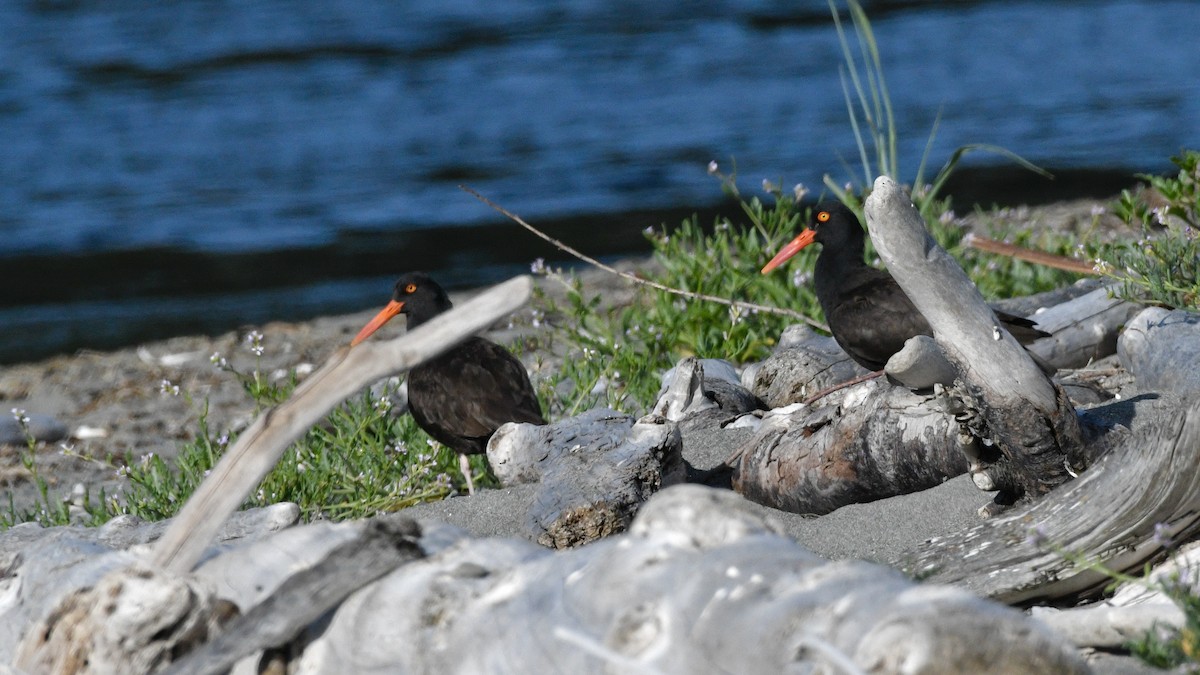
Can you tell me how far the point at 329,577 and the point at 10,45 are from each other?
22.5 m

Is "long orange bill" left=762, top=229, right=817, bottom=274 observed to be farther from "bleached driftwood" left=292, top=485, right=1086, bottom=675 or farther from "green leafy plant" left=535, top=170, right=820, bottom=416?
"bleached driftwood" left=292, top=485, right=1086, bottom=675

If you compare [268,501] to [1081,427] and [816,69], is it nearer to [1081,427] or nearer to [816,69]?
[1081,427]

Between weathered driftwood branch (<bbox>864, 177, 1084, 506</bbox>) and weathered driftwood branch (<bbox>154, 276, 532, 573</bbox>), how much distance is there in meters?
1.11

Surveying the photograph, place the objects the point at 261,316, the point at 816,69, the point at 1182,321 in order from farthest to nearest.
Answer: the point at 816,69
the point at 261,316
the point at 1182,321

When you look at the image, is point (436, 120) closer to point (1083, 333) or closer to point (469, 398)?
point (469, 398)

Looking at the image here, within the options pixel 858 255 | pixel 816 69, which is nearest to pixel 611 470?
pixel 858 255

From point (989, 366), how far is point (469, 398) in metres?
2.35

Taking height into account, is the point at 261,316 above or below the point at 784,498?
below

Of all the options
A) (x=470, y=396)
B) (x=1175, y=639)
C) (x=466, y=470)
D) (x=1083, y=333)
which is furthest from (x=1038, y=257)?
(x=1175, y=639)

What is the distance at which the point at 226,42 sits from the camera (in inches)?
876

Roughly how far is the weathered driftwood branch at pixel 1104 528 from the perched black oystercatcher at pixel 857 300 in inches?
64.2

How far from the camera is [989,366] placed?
125 inches

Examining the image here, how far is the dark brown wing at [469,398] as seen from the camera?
5.01 m

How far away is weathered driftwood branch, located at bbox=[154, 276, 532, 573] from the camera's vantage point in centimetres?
248
